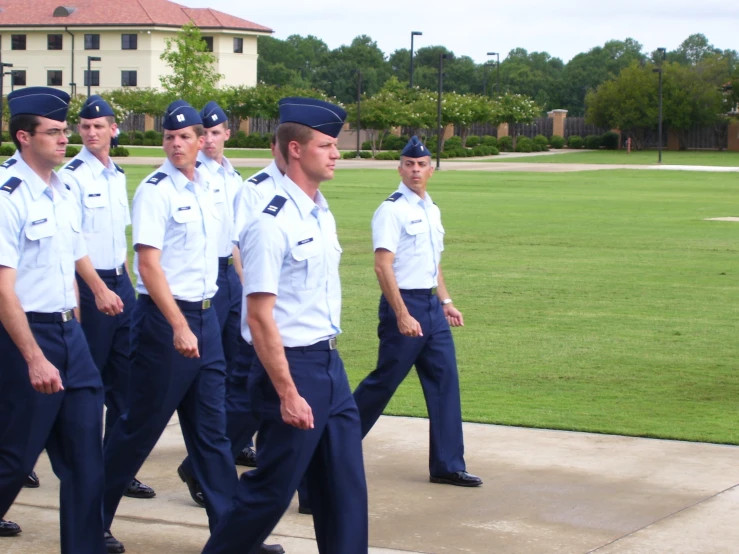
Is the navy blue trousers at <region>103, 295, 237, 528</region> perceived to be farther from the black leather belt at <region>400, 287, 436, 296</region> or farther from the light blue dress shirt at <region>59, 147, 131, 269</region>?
the black leather belt at <region>400, 287, 436, 296</region>

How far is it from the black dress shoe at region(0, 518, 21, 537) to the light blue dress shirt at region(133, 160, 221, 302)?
1.27 metres

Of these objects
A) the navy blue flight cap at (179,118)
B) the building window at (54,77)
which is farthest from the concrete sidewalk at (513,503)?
the building window at (54,77)

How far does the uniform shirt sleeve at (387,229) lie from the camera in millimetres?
6914

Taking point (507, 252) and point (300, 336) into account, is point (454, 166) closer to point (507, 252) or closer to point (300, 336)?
point (507, 252)

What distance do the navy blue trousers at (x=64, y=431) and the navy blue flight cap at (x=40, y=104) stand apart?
911 mm

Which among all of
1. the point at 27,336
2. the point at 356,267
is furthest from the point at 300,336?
the point at 356,267

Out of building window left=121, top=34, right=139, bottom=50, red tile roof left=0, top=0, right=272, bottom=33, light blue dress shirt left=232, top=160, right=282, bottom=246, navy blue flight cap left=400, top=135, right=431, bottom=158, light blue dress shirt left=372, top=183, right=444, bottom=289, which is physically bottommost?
light blue dress shirt left=372, top=183, right=444, bottom=289

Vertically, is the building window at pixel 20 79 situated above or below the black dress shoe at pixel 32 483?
above

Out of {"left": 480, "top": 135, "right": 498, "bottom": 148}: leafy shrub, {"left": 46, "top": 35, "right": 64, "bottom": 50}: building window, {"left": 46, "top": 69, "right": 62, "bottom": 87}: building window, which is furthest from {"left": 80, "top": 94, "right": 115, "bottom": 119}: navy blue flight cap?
{"left": 46, "top": 69, "right": 62, "bottom": 87}: building window

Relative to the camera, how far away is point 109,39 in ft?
345

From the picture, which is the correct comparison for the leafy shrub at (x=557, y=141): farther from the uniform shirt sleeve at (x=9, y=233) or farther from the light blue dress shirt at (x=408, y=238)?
the uniform shirt sleeve at (x=9, y=233)

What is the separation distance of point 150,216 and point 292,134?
→ 1.39 meters

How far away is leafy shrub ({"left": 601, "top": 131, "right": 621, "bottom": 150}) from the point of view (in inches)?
3406

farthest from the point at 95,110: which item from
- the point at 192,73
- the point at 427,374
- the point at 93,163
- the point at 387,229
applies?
the point at 192,73
